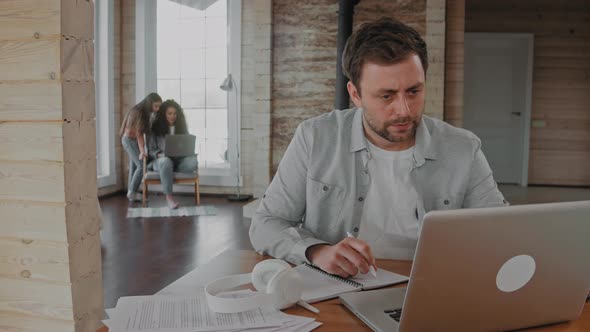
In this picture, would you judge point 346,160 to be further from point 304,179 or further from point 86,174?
point 86,174

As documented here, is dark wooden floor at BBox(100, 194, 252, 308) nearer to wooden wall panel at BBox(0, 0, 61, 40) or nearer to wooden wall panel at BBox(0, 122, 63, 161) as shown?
wooden wall panel at BBox(0, 122, 63, 161)

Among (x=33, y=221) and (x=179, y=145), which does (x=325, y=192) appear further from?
(x=179, y=145)

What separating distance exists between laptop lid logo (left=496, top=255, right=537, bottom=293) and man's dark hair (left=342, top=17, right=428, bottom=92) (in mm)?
873

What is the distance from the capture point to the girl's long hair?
6785mm

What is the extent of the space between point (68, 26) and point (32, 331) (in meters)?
1.36

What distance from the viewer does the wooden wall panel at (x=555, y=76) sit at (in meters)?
8.52

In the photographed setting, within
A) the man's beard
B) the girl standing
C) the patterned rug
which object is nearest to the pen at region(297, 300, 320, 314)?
the man's beard

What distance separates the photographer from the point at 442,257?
87 cm

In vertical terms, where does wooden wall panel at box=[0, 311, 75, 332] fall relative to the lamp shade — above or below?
below

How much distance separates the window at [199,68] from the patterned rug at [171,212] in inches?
40.2

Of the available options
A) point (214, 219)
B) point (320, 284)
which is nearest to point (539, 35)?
point (214, 219)

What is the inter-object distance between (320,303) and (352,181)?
683 mm

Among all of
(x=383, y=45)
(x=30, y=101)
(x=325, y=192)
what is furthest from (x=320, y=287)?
(x=30, y=101)

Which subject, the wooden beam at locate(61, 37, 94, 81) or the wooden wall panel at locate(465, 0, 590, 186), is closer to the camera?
the wooden beam at locate(61, 37, 94, 81)
